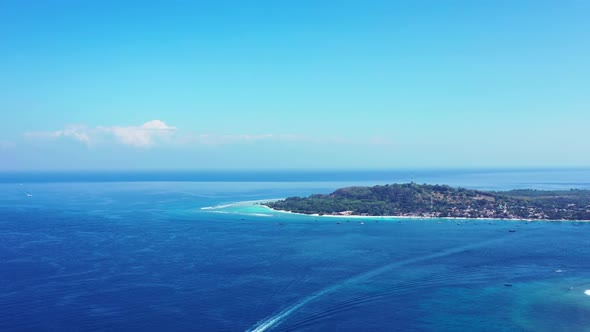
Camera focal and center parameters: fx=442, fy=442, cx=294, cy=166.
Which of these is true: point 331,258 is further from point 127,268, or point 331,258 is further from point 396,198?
point 396,198

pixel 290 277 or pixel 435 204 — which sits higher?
pixel 435 204

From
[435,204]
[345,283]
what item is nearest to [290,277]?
[345,283]

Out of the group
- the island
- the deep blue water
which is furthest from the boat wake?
the island

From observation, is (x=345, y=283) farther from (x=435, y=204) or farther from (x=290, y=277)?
(x=435, y=204)

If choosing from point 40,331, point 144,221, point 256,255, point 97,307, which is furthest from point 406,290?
point 144,221

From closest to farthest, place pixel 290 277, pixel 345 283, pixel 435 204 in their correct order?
1. pixel 345 283
2. pixel 290 277
3. pixel 435 204

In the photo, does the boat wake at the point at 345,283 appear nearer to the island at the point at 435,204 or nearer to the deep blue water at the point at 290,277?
the deep blue water at the point at 290,277

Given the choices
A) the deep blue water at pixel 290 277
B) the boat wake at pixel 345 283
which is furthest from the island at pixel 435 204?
the boat wake at pixel 345 283
